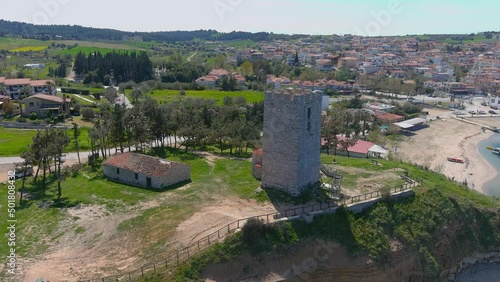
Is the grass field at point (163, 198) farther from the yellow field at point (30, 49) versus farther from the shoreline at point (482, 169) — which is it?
the yellow field at point (30, 49)

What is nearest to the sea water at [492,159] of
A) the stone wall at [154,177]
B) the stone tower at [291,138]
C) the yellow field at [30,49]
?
the stone tower at [291,138]

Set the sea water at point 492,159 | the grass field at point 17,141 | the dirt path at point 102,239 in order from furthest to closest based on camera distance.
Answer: the sea water at point 492,159
the grass field at point 17,141
the dirt path at point 102,239

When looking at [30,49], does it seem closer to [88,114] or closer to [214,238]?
[88,114]

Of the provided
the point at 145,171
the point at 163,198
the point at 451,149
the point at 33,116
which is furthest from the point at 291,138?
the point at 33,116

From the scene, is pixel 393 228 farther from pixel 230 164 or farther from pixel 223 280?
pixel 230 164

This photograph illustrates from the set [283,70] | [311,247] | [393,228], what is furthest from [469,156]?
[283,70]

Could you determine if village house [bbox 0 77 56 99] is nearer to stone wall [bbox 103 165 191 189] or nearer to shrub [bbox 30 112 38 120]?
shrub [bbox 30 112 38 120]
